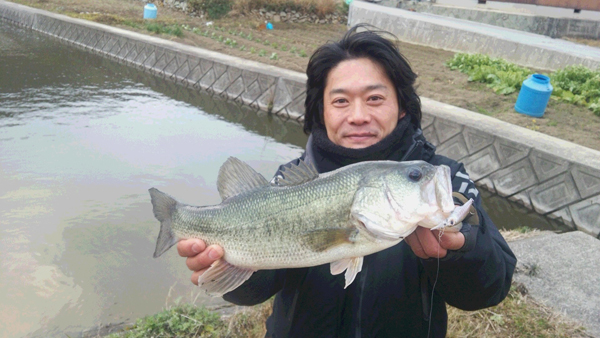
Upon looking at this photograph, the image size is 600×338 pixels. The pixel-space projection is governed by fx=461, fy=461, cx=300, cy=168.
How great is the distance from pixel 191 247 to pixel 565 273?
344 centimetres

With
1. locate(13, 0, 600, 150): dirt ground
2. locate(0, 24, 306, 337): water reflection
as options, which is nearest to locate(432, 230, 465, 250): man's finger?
locate(13, 0, 600, 150): dirt ground

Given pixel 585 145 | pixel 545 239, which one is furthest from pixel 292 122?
pixel 545 239

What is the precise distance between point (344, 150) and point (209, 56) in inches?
499

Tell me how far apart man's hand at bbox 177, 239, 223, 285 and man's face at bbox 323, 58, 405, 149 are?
87 centimetres

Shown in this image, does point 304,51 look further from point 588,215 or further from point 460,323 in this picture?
point 460,323

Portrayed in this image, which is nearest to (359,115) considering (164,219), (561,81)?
(164,219)

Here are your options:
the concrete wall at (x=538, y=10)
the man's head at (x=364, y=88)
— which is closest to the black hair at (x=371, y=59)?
the man's head at (x=364, y=88)

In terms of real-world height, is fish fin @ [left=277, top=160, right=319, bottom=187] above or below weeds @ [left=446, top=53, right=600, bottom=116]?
above

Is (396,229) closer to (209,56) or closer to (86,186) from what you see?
(86,186)

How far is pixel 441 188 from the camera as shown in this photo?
1.89 metres

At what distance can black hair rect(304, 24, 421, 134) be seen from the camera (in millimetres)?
2445

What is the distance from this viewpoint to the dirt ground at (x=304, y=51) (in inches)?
367

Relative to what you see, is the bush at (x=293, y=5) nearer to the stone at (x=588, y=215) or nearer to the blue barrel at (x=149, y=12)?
the blue barrel at (x=149, y=12)

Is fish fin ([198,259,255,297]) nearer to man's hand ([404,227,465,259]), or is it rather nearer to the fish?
the fish
